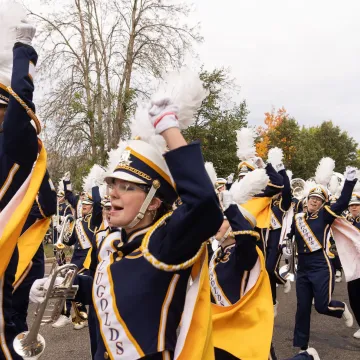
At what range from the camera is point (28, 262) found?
334 centimetres

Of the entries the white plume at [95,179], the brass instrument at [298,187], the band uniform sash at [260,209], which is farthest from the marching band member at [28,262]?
the brass instrument at [298,187]

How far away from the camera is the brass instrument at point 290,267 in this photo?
8.17 metres

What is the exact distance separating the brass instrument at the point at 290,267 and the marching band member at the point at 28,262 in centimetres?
509

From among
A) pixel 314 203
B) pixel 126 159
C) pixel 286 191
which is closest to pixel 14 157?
pixel 126 159

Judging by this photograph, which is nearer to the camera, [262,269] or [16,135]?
[16,135]

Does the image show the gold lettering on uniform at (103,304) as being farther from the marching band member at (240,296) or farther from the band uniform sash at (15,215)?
the marching band member at (240,296)

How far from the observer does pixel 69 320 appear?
700 centimetres

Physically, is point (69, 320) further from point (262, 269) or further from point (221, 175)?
point (221, 175)

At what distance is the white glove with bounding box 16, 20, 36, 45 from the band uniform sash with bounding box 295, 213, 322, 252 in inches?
185

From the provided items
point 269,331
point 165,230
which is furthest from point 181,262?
point 269,331

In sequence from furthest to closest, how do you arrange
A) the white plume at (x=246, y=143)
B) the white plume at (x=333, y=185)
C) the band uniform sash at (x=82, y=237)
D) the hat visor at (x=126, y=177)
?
the white plume at (x=333, y=185)
the band uniform sash at (x=82, y=237)
the white plume at (x=246, y=143)
the hat visor at (x=126, y=177)

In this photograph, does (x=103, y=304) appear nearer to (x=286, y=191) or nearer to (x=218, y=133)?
(x=286, y=191)

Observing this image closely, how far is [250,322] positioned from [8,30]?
248cm

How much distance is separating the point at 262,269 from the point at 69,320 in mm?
4247
